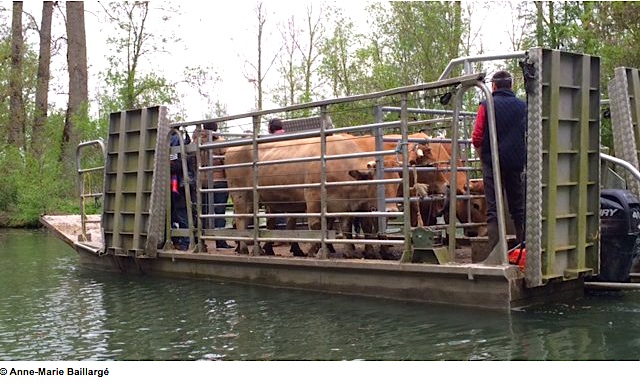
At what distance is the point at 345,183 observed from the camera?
8.95 meters

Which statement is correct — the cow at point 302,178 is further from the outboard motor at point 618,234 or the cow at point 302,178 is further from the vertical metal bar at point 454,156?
the outboard motor at point 618,234

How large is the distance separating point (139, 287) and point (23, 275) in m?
2.78

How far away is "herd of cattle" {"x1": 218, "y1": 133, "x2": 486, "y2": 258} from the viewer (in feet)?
31.5

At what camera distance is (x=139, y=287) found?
1084cm

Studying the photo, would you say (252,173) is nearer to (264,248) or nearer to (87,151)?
(264,248)

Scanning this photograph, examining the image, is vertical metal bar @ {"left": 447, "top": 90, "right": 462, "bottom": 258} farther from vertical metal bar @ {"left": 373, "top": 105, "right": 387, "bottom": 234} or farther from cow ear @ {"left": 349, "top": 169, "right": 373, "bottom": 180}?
cow ear @ {"left": 349, "top": 169, "right": 373, "bottom": 180}

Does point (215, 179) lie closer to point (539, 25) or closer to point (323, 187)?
point (323, 187)

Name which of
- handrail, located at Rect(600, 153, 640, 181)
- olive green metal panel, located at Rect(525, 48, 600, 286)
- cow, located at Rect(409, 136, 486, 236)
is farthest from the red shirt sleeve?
cow, located at Rect(409, 136, 486, 236)

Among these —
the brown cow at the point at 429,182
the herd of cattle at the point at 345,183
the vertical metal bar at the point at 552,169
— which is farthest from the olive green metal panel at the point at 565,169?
A: the brown cow at the point at 429,182

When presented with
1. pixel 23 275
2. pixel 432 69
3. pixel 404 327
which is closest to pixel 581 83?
pixel 404 327

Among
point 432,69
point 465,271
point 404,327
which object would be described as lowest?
point 404,327

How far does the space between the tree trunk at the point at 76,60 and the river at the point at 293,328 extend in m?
16.9

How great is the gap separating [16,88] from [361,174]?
22454 millimetres

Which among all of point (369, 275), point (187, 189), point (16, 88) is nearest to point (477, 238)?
point (369, 275)
